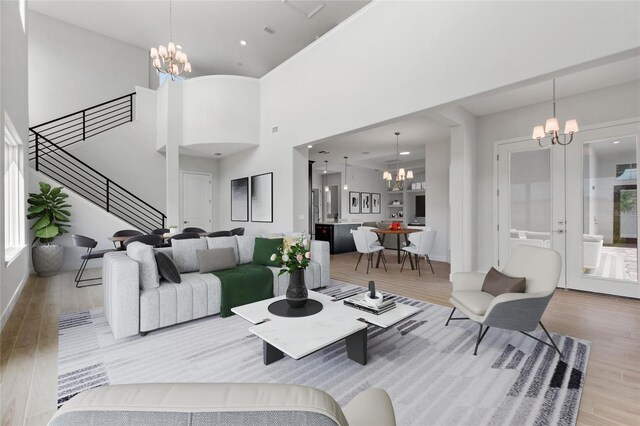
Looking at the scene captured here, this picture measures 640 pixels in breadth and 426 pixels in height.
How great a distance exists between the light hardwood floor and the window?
2.46 feet

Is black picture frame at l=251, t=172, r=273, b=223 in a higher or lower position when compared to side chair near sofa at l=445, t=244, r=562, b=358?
higher

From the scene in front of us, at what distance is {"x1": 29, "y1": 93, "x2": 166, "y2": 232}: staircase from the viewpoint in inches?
250

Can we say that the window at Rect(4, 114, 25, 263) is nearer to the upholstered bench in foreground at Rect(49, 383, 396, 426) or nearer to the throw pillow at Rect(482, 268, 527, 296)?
the upholstered bench in foreground at Rect(49, 383, 396, 426)

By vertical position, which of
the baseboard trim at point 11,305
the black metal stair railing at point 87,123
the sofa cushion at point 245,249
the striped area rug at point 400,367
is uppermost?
the black metal stair railing at point 87,123

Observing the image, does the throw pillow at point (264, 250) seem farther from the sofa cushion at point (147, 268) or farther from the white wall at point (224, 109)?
the white wall at point (224, 109)

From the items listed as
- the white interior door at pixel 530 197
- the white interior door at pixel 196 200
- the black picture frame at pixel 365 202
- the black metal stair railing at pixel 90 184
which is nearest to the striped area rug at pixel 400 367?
the white interior door at pixel 530 197

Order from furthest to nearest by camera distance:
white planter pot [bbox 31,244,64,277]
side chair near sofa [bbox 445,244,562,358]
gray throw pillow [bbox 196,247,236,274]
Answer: white planter pot [bbox 31,244,64,277] < gray throw pillow [bbox 196,247,236,274] < side chair near sofa [bbox 445,244,562,358]

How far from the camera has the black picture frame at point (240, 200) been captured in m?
7.16

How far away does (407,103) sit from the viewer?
381 centimetres

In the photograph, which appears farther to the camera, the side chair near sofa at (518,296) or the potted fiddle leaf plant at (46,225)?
the potted fiddle leaf plant at (46,225)

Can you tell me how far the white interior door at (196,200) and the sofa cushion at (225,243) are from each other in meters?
4.46

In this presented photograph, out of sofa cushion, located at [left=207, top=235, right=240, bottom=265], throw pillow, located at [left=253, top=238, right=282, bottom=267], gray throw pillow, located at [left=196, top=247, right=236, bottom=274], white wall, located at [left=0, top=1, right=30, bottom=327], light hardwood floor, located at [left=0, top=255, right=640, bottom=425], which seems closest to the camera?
light hardwood floor, located at [left=0, top=255, right=640, bottom=425]

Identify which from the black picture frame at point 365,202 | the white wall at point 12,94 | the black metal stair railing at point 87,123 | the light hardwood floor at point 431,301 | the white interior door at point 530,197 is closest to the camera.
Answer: the light hardwood floor at point 431,301

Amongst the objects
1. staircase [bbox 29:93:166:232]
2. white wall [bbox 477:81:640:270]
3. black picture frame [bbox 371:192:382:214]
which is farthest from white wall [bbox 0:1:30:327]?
black picture frame [bbox 371:192:382:214]
